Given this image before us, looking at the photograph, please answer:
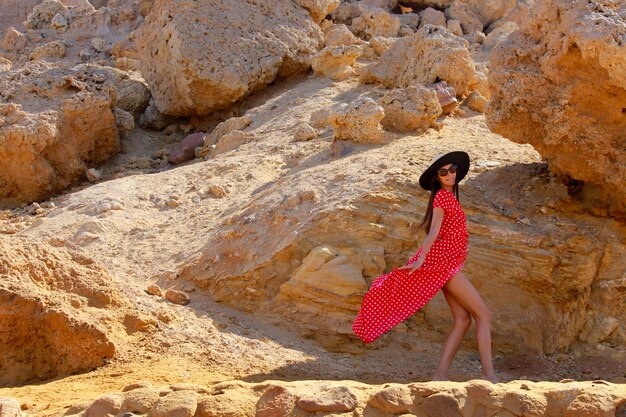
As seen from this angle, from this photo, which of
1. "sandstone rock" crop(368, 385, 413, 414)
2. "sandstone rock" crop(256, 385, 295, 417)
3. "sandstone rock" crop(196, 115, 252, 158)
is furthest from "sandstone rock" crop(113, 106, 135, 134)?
"sandstone rock" crop(368, 385, 413, 414)

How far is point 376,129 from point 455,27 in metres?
5.87

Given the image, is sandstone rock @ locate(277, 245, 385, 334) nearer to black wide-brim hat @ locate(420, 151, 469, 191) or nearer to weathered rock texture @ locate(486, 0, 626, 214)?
black wide-brim hat @ locate(420, 151, 469, 191)

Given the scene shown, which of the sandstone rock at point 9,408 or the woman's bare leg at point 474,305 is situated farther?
the woman's bare leg at point 474,305

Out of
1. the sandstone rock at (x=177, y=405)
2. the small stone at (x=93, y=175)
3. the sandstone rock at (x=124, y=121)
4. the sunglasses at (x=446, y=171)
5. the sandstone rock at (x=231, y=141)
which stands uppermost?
the sunglasses at (x=446, y=171)

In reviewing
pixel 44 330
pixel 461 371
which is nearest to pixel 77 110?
pixel 44 330

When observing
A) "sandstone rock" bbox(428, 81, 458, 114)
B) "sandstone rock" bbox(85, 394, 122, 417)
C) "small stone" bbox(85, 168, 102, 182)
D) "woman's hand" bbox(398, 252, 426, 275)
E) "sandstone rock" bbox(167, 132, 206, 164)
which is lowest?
"small stone" bbox(85, 168, 102, 182)

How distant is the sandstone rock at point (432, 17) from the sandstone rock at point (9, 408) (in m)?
10.4

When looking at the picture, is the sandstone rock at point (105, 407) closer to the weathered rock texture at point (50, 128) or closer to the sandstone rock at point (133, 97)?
the weathered rock texture at point (50, 128)

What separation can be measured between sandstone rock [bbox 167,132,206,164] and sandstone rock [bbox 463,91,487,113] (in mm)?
3057

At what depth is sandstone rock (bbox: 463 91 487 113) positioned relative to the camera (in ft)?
29.5

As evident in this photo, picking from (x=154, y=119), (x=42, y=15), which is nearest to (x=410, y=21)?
(x=154, y=119)

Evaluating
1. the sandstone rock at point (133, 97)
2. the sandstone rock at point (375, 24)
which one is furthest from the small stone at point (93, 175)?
the sandstone rock at point (375, 24)

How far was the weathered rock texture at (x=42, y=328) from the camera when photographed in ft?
16.5

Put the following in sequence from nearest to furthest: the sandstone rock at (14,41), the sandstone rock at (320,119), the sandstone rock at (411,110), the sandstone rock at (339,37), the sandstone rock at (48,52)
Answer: the sandstone rock at (411,110)
the sandstone rock at (320,119)
the sandstone rock at (339,37)
the sandstone rock at (48,52)
the sandstone rock at (14,41)
